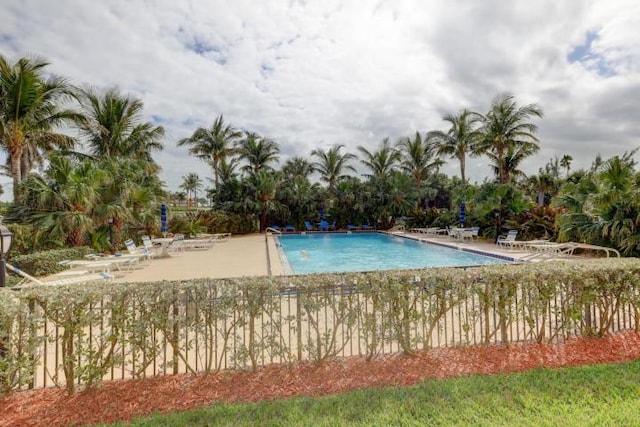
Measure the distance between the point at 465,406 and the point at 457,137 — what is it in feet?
86.9

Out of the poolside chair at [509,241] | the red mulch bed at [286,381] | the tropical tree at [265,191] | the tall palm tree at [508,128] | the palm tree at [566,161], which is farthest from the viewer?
the palm tree at [566,161]

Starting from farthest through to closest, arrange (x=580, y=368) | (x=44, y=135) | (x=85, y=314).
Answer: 1. (x=44, y=135)
2. (x=580, y=368)
3. (x=85, y=314)

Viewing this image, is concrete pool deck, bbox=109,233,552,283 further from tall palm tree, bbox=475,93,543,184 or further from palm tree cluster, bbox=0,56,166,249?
tall palm tree, bbox=475,93,543,184

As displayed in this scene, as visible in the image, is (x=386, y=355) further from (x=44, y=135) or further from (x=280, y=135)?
(x=280, y=135)

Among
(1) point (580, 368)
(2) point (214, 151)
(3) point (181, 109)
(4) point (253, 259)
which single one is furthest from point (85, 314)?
(2) point (214, 151)

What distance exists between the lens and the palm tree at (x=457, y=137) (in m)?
25.5

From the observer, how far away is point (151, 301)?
347 centimetres

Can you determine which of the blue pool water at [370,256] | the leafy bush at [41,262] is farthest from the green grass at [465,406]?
the leafy bush at [41,262]

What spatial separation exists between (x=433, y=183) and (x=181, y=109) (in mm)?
26530

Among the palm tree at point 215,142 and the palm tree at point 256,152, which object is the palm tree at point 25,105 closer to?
the palm tree at point 215,142

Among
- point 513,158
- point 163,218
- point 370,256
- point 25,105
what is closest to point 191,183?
point 163,218

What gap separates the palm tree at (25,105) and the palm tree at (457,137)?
24.6 meters

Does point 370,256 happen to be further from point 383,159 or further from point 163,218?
point 383,159

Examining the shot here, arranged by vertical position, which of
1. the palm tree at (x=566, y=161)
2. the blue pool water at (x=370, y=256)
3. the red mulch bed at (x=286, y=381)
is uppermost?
the palm tree at (x=566, y=161)
